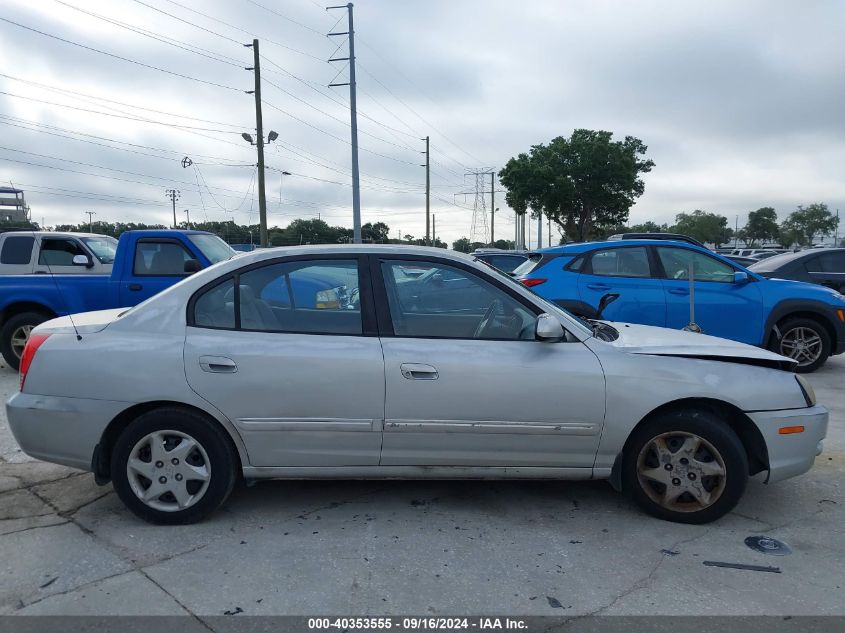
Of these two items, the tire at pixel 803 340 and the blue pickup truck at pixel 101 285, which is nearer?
the tire at pixel 803 340

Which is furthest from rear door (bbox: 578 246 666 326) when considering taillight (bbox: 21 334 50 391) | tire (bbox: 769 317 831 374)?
taillight (bbox: 21 334 50 391)

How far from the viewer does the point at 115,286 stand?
7703 millimetres

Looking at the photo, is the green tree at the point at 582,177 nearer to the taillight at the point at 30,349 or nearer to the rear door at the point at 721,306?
the rear door at the point at 721,306

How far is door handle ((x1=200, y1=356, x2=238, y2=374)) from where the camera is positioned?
131 inches

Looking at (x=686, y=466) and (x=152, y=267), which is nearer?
(x=686, y=466)

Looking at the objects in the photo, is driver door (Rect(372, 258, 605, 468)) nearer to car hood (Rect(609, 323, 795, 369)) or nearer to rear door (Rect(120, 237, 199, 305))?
car hood (Rect(609, 323, 795, 369))

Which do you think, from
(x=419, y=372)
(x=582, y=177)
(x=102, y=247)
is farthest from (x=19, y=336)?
(x=582, y=177)

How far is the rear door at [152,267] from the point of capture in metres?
7.77

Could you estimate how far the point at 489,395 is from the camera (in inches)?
130

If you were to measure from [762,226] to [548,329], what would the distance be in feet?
278

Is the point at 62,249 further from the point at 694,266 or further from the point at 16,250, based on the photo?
the point at 694,266

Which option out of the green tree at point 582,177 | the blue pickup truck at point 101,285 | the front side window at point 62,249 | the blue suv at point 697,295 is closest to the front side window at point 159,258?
the blue pickup truck at point 101,285

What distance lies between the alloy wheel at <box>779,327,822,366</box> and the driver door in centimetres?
550

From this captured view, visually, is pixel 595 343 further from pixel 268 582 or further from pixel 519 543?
pixel 268 582
